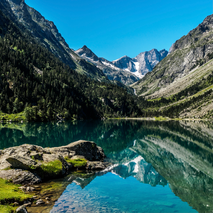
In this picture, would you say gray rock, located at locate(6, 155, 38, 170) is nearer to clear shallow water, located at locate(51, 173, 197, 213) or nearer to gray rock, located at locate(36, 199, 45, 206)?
clear shallow water, located at locate(51, 173, 197, 213)

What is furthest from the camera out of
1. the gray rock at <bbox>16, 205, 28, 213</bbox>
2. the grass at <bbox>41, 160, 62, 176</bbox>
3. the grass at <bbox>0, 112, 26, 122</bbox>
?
the grass at <bbox>0, 112, 26, 122</bbox>

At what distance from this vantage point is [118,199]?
16.6 metres

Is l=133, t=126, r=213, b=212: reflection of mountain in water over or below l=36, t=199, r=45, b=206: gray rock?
below

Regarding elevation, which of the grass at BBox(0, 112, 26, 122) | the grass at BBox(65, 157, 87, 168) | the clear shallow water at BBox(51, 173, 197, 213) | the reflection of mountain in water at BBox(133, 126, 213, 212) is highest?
the grass at BBox(0, 112, 26, 122)

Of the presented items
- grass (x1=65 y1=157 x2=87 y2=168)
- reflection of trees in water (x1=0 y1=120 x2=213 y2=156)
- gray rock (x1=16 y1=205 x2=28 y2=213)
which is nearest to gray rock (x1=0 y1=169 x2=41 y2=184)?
gray rock (x1=16 y1=205 x2=28 y2=213)

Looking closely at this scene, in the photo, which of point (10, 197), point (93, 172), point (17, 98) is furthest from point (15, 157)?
point (17, 98)

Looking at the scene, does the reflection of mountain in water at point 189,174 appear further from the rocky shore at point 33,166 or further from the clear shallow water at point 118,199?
the rocky shore at point 33,166

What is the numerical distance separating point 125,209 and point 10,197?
30.7 feet

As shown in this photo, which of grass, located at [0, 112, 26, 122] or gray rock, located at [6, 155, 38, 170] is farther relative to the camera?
grass, located at [0, 112, 26, 122]

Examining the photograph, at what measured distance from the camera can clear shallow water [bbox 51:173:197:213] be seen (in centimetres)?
1466

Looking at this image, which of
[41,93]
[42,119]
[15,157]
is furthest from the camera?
[41,93]

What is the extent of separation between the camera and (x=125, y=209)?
1460cm

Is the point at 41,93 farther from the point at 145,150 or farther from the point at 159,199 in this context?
the point at 159,199

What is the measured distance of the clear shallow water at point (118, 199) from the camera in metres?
14.7
